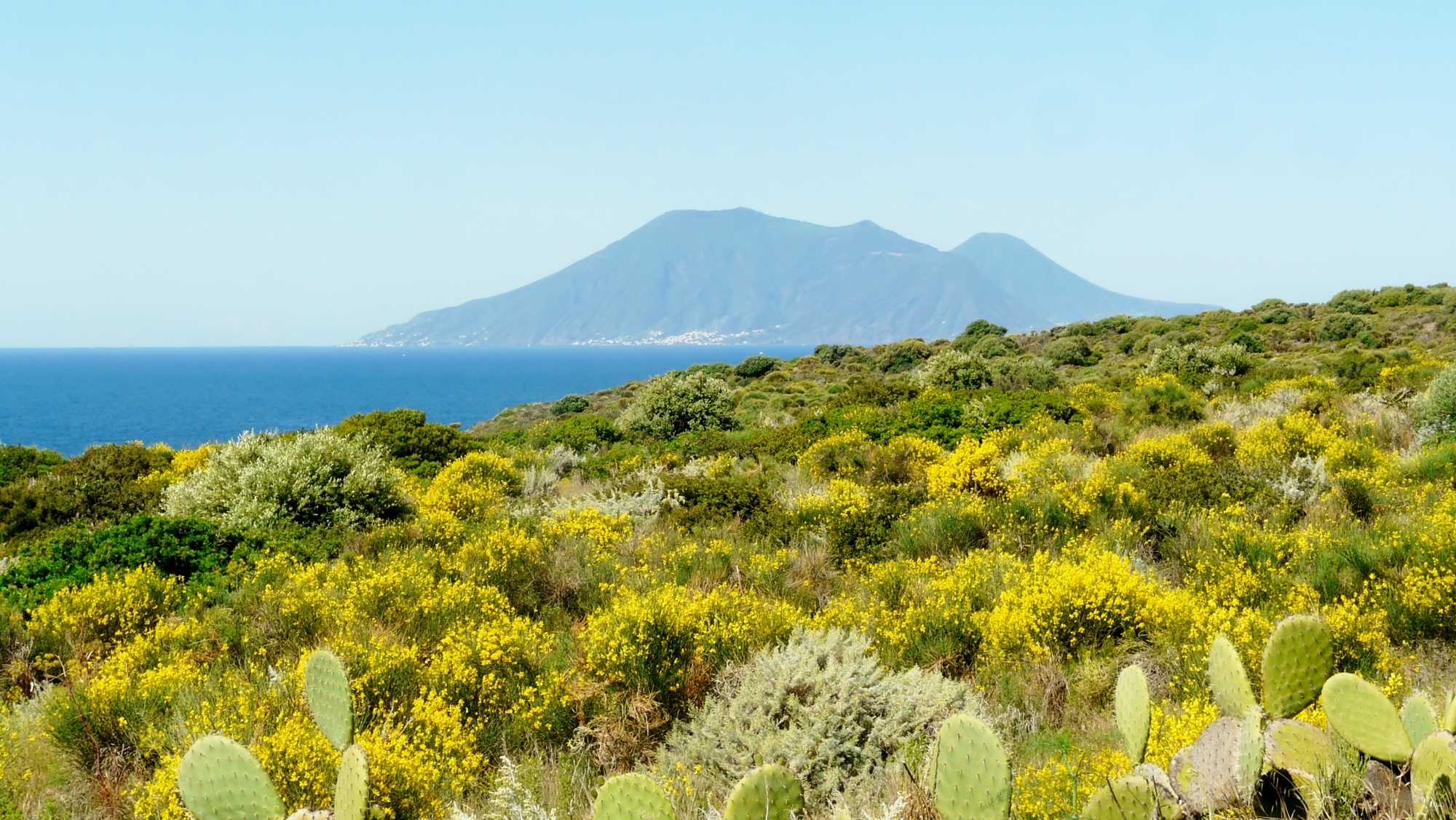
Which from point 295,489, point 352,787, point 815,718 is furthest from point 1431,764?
point 295,489

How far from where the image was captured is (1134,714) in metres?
3.19

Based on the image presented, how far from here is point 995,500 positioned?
891 cm

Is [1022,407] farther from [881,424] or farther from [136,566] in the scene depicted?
[136,566]

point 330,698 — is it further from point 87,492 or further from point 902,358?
point 902,358

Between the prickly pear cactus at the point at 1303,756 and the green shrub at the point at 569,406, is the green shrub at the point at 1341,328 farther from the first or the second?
the prickly pear cactus at the point at 1303,756

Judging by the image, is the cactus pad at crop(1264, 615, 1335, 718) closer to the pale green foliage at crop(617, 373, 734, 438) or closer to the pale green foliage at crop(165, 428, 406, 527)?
the pale green foliage at crop(165, 428, 406, 527)

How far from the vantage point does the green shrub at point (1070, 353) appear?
3750 cm

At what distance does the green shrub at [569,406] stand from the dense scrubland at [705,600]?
25.9 metres

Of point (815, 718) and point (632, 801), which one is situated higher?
point (632, 801)

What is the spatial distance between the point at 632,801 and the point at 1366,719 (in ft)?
9.13

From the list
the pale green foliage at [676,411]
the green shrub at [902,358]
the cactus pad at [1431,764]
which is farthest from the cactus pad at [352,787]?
the green shrub at [902,358]

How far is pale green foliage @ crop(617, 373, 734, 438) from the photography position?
17.8 metres

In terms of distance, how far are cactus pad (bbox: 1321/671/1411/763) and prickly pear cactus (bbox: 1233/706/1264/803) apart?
29 centimetres

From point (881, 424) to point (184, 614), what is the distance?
33.8 ft
